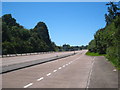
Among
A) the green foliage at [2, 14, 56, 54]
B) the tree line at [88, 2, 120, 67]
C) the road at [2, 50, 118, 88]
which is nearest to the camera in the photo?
the road at [2, 50, 118, 88]

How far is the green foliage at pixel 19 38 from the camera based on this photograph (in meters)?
81.4

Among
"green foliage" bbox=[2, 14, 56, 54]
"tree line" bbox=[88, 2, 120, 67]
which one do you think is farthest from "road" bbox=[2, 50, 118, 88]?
"green foliage" bbox=[2, 14, 56, 54]

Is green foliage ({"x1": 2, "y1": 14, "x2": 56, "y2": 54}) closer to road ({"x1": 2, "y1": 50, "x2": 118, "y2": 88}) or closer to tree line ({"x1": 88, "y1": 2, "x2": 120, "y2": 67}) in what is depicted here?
tree line ({"x1": 88, "y1": 2, "x2": 120, "y2": 67})

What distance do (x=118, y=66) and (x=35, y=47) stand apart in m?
97.6

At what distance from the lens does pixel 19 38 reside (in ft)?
353

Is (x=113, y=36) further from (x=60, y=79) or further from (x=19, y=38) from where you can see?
(x=19, y=38)

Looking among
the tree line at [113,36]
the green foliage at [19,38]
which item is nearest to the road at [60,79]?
the tree line at [113,36]

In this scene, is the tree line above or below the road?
above

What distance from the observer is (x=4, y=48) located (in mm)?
74938

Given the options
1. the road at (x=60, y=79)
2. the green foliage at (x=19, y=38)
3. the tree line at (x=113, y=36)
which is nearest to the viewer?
the road at (x=60, y=79)

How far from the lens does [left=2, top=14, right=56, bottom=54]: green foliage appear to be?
81.4 m

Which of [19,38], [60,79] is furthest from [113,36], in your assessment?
[19,38]

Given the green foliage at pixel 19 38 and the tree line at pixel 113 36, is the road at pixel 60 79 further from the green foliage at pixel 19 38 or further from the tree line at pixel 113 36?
the green foliage at pixel 19 38

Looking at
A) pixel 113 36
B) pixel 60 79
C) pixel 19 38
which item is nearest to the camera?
pixel 60 79
